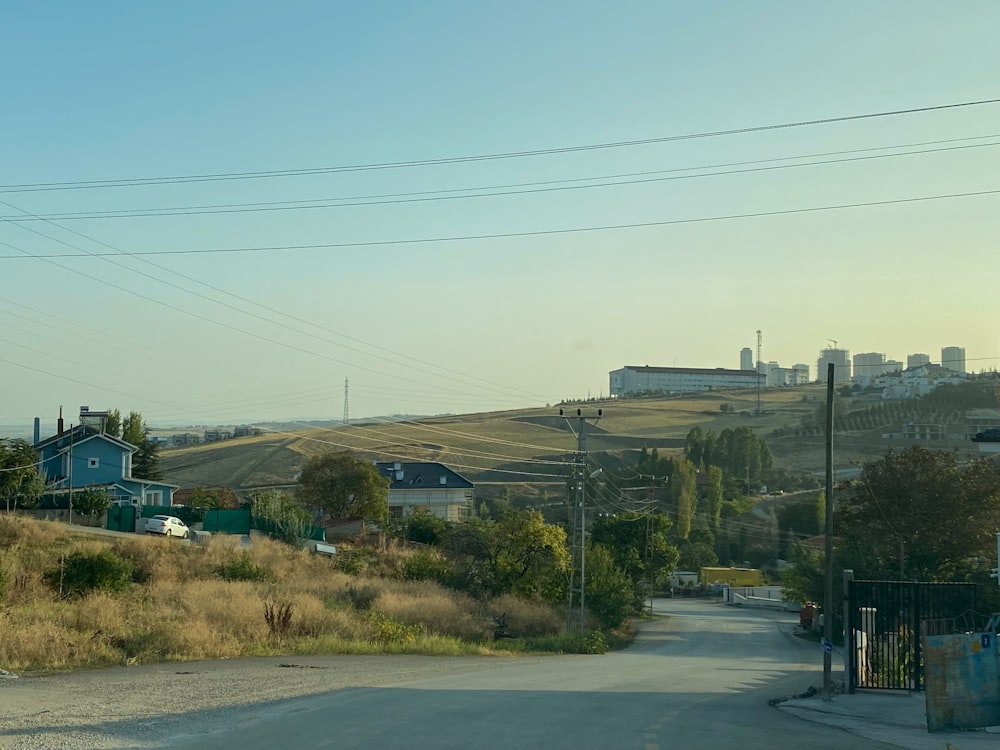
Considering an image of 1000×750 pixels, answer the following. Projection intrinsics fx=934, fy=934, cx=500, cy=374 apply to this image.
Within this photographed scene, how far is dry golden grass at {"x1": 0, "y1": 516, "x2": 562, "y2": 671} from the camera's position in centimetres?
2109

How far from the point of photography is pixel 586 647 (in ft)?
132

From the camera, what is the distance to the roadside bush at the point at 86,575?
28.1m

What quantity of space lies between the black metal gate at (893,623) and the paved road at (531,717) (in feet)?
7.51

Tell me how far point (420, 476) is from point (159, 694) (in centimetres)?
8351

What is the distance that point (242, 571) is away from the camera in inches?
1467

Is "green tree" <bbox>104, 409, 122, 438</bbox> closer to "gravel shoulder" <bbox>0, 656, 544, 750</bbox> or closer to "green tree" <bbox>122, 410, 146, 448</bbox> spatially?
"green tree" <bbox>122, 410, 146, 448</bbox>

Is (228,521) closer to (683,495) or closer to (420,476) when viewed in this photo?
(420,476)

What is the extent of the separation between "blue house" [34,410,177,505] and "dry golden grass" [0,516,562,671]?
2708cm

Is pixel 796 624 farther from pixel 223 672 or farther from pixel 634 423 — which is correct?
pixel 634 423

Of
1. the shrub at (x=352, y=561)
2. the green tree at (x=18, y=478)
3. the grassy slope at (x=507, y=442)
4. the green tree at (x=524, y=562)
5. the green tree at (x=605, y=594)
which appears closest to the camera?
the shrub at (x=352, y=561)

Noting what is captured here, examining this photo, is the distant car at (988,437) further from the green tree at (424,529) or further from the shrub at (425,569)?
the green tree at (424,529)

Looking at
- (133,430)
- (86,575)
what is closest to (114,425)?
(133,430)

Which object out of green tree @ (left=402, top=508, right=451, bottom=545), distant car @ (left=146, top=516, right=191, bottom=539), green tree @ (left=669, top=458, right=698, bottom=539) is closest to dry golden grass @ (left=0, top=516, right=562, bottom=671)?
distant car @ (left=146, top=516, right=191, bottom=539)

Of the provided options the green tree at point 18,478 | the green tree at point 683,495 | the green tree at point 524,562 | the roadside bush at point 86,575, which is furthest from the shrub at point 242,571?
the green tree at point 683,495
